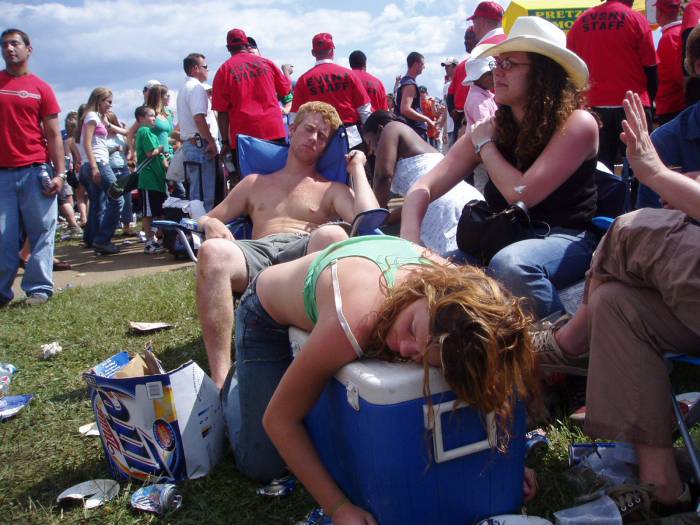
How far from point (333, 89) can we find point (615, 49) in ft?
8.22

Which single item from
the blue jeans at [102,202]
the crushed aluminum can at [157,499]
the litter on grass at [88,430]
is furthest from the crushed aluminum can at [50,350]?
the blue jeans at [102,202]

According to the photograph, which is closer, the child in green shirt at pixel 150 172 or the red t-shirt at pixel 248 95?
the red t-shirt at pixel 248 95

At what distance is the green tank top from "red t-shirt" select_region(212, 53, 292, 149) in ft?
13.4

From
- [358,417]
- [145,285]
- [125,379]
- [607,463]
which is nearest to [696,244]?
[607,463]

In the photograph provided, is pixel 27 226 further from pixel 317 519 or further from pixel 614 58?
pixel 614 58

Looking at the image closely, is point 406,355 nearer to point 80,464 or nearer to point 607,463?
point 607,463

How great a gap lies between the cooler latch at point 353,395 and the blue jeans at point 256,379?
23.1 inches

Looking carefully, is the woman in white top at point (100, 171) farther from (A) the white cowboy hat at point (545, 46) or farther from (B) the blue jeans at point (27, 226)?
(A) the white cowboy hat at point (545, 46)

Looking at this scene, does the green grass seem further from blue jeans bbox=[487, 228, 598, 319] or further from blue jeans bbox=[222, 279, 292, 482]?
blue jeans bbox=[487, 228, 598, 319]

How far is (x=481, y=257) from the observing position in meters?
2.60

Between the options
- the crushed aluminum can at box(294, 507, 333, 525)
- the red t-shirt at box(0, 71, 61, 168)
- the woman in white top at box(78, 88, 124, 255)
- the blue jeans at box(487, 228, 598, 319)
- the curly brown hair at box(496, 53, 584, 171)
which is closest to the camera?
the crushed aluminum can at box(294, 507, 333, 525)

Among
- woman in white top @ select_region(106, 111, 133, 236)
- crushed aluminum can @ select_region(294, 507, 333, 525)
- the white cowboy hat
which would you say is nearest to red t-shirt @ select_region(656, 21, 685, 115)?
the white cowboy hat

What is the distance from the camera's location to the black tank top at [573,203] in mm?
2484

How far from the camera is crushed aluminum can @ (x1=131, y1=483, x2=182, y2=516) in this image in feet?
6.36
